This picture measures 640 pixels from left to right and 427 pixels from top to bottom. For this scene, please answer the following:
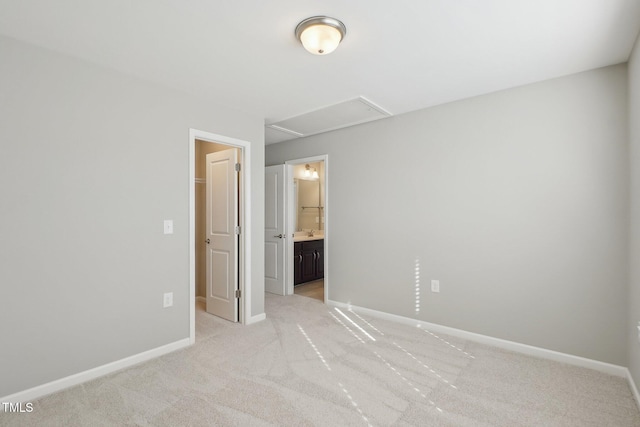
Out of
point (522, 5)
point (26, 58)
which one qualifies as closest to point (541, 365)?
point (522, 5)

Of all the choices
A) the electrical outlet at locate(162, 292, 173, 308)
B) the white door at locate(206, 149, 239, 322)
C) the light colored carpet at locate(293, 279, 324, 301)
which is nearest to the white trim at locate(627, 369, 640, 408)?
the light colored carpet at locate(293, 279, 324, 301)

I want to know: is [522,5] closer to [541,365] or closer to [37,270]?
[541,365]

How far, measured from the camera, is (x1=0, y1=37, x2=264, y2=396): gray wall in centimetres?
206

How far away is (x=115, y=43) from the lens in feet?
6.98

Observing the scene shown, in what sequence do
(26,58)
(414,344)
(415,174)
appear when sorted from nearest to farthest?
(26,58) < (414,344) < (415,174)

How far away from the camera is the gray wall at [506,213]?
2.46 meters

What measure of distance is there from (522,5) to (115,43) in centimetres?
248

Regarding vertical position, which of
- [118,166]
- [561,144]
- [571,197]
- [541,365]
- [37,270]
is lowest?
[541,365]

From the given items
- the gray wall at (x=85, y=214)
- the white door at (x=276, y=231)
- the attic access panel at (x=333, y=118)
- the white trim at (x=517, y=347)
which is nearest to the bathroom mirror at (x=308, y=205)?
the white door at (x=276, y=231)

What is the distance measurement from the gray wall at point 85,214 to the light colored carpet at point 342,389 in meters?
0.33

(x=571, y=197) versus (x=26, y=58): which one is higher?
(x=26, y=58)

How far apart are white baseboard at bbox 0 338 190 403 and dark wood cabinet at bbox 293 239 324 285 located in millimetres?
2413

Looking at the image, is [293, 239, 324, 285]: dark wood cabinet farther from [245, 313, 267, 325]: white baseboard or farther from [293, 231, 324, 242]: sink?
[245, 313, 267, 325]: white baseboard

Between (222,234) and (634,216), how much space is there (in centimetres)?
359
